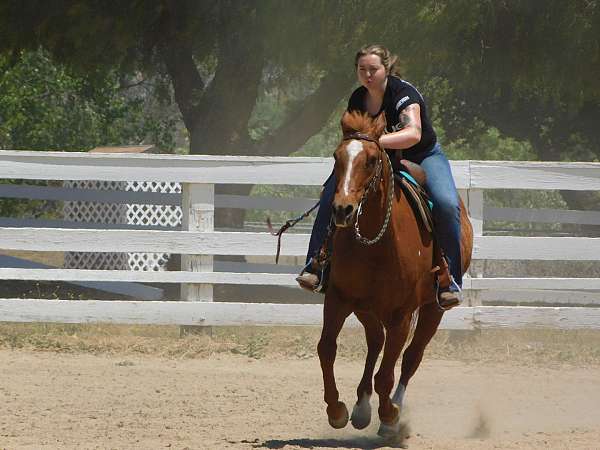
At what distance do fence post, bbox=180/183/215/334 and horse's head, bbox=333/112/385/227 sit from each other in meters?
4.70

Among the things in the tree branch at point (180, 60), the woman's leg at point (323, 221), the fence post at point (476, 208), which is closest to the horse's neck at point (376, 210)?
the woman's leg at point (323, 221)

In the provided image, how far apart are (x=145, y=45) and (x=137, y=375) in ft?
32.8

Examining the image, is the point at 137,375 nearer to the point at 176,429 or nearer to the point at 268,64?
the point at 176,429

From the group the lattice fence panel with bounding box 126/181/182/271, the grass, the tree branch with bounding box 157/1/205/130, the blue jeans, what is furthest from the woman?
the lattice fence panel with bounding box 126/181/182/271

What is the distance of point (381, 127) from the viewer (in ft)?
20.4

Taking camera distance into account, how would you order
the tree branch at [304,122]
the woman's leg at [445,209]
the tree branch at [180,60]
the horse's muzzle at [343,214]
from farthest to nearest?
1. the tree branch at [304,122]
2. the tree branch at [180,60]
3. the woman's leg at [445,209]
4. the horse's muzzle at [343,214]

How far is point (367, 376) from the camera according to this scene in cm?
700

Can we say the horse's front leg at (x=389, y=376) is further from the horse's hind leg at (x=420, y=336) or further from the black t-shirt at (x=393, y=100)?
the black t-shirt at (x=393, y=100)

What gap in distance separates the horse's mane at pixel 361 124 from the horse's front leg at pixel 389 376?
1.17 meters

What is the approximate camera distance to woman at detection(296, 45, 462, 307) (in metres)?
6.59

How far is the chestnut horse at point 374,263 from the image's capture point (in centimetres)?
598

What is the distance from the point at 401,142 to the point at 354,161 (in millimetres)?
624

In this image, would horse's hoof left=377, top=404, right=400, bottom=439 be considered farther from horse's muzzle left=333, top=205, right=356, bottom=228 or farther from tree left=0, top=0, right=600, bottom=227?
tree left=0, top=0, right=600, bottom=227

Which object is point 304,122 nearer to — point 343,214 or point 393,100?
point 393,100
